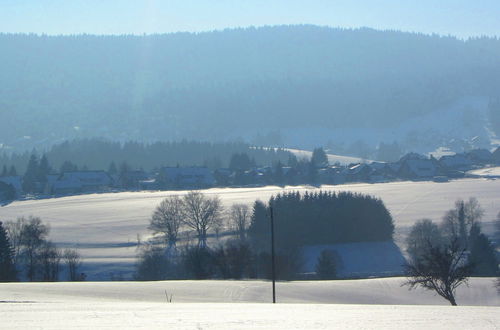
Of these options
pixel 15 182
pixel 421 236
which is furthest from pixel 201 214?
pixel 15 182

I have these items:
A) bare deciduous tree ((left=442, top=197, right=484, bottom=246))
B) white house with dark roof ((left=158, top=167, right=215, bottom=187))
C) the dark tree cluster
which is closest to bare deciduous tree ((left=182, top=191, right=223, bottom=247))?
the dark tree cluster

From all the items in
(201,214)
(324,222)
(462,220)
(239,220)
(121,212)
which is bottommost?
(462,220)

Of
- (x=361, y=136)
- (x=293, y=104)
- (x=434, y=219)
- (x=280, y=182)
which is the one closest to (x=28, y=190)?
(x=280, y=182)

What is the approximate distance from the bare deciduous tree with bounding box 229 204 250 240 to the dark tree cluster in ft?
2.86

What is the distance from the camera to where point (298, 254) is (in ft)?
103

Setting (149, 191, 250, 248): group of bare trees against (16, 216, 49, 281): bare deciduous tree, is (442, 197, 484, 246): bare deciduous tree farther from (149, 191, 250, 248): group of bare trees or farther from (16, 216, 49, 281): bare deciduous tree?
(16, 216, 49, 281): bare deciduous tree

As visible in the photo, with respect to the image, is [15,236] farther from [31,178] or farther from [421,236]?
[31,178]

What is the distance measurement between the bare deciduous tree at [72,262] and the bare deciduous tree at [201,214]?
297 inches

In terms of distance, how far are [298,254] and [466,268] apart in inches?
552

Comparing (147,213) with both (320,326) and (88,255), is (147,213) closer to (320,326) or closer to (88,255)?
(88,255)

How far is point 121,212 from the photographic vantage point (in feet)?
156

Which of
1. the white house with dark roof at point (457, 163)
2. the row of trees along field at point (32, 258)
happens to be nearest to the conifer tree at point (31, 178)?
the row of trees along field at point (32, 258)

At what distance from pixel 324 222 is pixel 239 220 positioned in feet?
16.7

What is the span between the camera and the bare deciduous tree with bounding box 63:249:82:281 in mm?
27578
